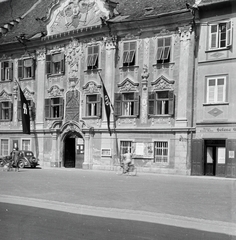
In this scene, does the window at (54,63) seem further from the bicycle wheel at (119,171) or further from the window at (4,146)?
the bicycle wheel at (119,171)

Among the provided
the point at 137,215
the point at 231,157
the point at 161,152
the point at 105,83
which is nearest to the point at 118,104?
the point at 105,83

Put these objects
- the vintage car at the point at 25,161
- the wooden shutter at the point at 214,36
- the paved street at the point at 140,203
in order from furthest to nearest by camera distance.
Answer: the vintage car at the point at 25,161
the wooden shutter at the point at 214,36
the paved street at the point at 140,203

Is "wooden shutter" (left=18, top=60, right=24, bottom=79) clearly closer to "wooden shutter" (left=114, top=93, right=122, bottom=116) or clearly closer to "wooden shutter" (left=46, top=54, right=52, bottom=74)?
"wooden shutter" (left=46, top=54, right=52, bottom=74)

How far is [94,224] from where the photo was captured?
9.55 meters

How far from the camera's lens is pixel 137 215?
10812mm

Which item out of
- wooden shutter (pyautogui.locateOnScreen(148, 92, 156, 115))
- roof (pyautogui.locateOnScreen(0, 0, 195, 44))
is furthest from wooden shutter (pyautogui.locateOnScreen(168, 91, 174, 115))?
roof (pyautogui.locateOnScreen(0, 0, 195, 44))

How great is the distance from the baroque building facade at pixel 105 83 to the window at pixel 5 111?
3.4 inches

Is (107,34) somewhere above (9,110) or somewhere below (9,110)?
above

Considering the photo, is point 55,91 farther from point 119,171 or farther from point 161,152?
point 161,152

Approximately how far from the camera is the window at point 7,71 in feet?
127

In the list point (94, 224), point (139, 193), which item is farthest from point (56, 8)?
point (94, 224)

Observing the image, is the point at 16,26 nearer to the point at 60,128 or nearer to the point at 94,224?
the point at 60,128

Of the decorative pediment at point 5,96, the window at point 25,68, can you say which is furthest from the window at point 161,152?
the decorative pediment at point 5,96

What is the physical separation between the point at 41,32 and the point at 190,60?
530 inches
